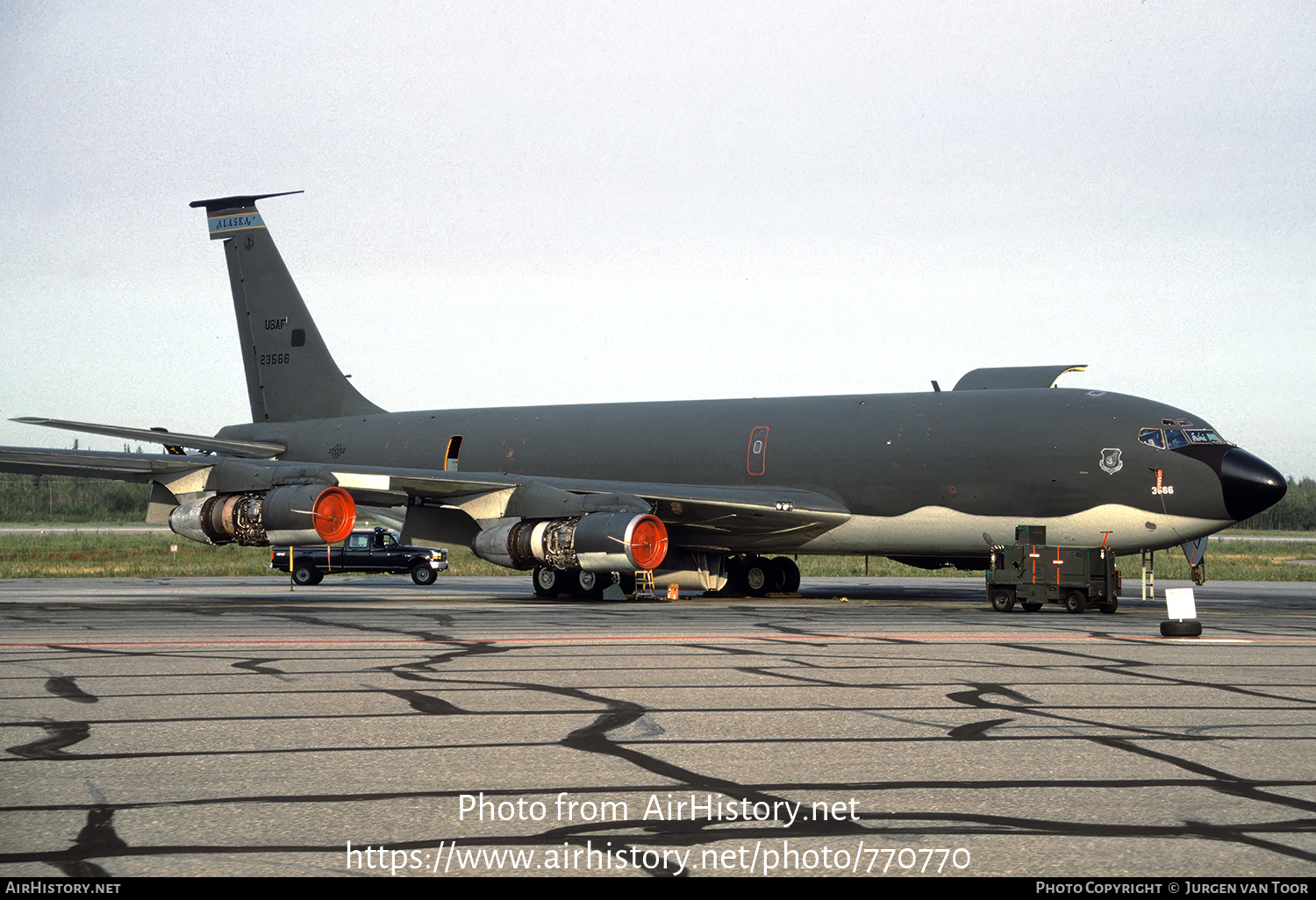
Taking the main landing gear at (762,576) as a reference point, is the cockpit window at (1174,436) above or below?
above

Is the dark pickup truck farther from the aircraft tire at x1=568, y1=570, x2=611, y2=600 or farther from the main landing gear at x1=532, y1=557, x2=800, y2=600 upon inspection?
the aircraft tire at x1=568, y1=570, x2=611, y2=600

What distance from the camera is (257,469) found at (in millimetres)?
24781

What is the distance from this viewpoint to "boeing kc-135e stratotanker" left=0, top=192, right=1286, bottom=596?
22734 mm

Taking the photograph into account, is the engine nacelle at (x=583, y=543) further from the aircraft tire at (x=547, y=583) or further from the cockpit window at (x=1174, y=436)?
the cockpit window at (x=1174, y=436)

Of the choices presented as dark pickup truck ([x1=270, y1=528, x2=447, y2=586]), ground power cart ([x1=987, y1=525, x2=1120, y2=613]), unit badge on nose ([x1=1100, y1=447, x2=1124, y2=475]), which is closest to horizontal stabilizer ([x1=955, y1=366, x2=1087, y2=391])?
unit badge on nose ([x1=1100, y1=447, x2=1124, y2=475])

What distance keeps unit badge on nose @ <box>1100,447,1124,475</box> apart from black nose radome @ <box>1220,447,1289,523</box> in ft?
5.76

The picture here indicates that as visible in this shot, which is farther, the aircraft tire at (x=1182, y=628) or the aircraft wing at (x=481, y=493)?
the aircraft wing at (x=481, y=493)

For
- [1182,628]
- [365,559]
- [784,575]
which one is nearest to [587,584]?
[784,575]

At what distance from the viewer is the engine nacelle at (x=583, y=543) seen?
76.4ft

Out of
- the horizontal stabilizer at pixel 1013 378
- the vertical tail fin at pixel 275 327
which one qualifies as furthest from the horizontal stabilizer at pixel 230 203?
the horizontal stabilizer at pixel 1013 378

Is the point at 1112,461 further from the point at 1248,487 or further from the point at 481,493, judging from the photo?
the point at 481,493

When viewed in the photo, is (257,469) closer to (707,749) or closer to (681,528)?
(681,528)

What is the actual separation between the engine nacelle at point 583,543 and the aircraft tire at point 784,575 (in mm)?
5982
